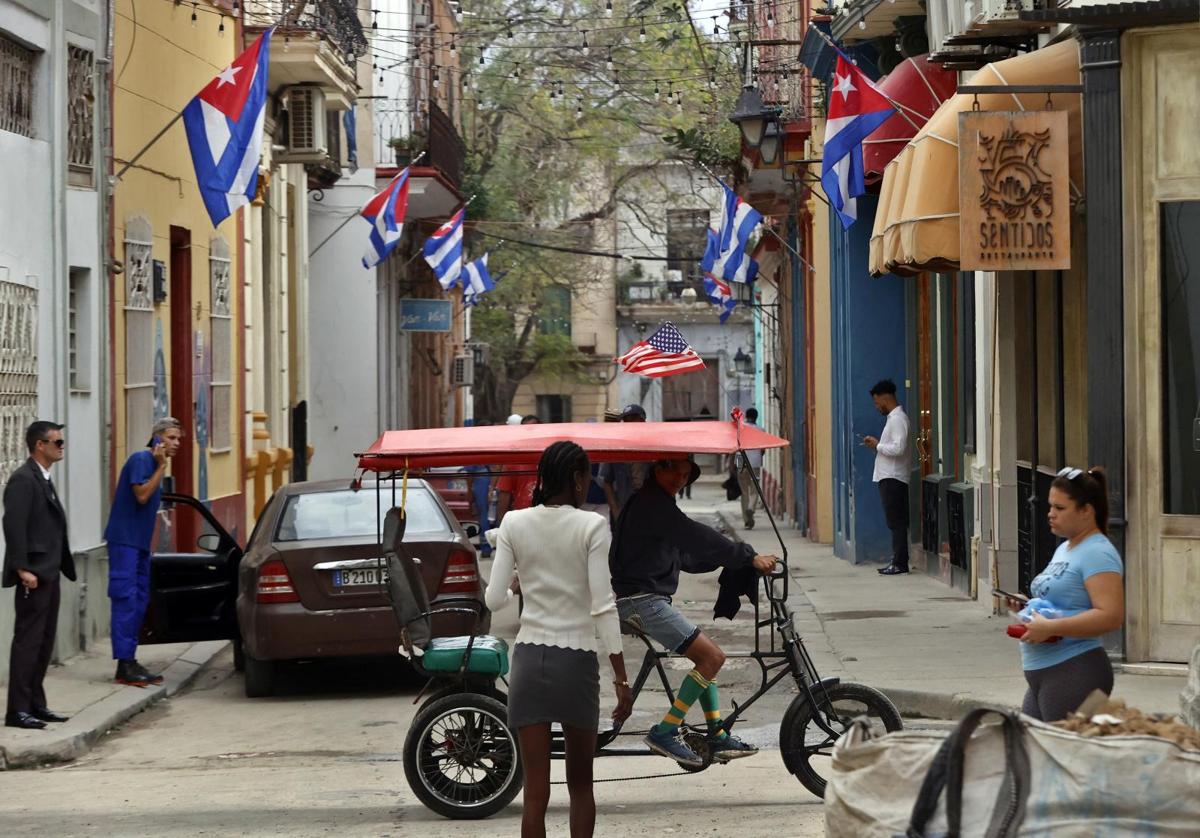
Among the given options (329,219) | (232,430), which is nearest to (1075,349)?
(232,430)

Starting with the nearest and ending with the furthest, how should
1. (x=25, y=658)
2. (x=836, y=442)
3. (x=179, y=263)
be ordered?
1. (x=25, y=658)
2. (x=179, y=263)
3. (x=836, y=442)

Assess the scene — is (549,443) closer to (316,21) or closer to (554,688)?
(554,688)

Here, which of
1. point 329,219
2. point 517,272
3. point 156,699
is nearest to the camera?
point 156,699

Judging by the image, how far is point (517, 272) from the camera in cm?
5044

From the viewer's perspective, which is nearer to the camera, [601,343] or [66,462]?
[66,462]

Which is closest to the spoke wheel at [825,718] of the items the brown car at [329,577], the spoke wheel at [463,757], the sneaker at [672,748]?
the sneaker at [672,748]

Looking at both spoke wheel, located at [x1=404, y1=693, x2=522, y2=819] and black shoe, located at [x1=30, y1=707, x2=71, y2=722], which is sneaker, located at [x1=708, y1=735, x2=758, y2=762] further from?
black shoe, located at [x1=30, y1=707, x2=71, y2=722]

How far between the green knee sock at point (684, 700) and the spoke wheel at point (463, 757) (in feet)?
2.14

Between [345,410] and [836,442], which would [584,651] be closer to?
[836,442]

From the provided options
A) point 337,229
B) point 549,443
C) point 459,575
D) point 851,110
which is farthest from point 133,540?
point 337,229

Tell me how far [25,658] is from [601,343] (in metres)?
52.4

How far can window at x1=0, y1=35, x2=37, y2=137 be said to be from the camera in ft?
44.4

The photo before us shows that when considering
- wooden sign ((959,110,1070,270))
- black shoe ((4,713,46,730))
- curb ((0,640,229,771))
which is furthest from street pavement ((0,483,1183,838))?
wooden sign ((959,110,1070,270))

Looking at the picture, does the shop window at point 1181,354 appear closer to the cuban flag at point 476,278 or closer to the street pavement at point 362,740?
the street pavement at point 362,740
